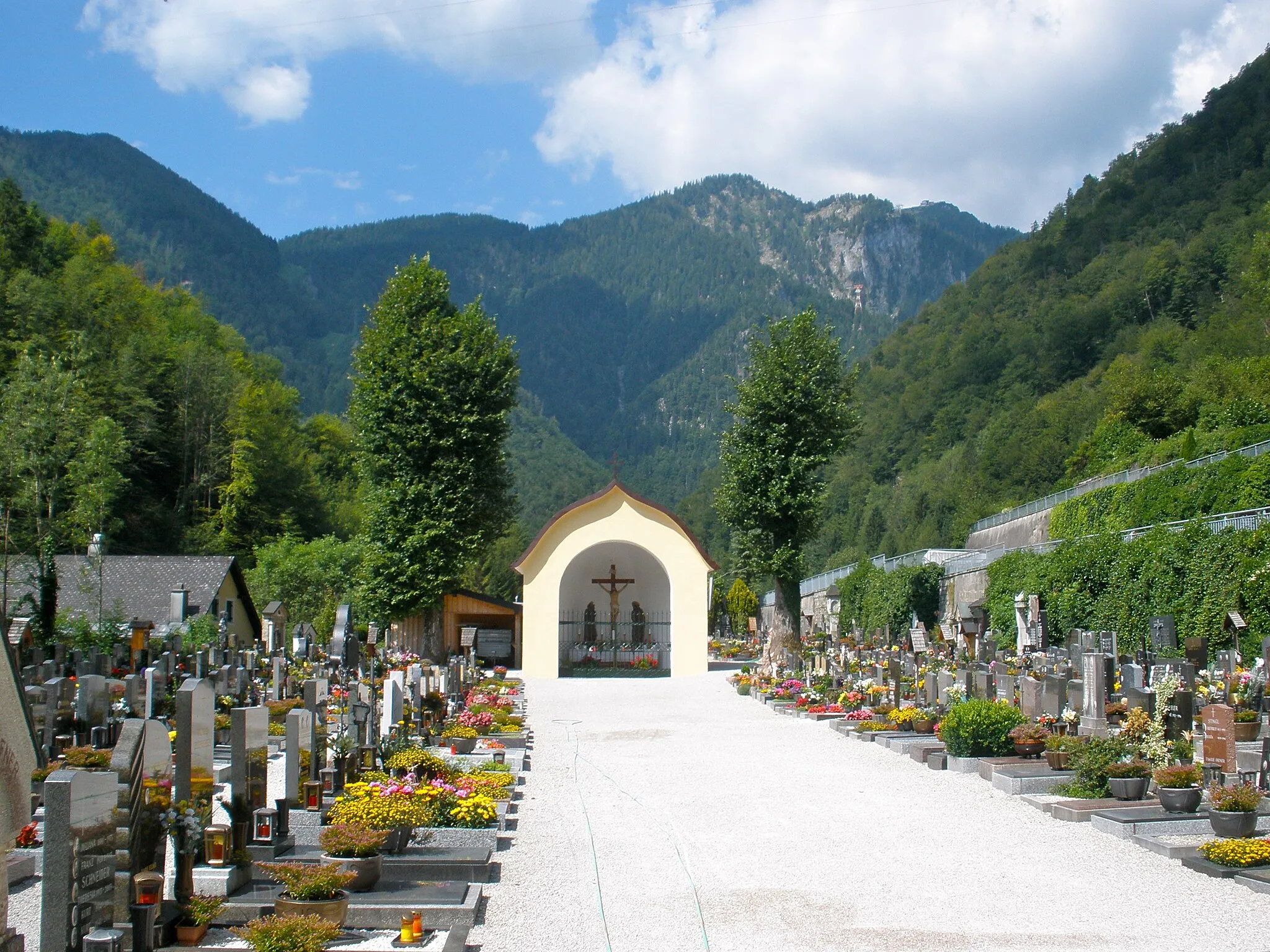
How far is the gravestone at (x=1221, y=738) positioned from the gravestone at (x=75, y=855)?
1000 centimetres

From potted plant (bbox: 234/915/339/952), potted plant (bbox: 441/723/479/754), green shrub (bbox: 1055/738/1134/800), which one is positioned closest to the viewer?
potted plant (bbox: 234/915/339/952)

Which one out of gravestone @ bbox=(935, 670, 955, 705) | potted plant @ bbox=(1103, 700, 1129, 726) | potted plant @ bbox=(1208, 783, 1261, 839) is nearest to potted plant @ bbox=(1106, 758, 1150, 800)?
potted plant @ bbox=(1208, 783, 1261, 839)

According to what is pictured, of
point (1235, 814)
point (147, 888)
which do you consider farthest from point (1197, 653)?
point (147, 888)

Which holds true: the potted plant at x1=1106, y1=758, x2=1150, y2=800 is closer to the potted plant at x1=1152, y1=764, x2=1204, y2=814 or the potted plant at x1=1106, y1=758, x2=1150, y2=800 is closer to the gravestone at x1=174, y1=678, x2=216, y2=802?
the potted plant at x1=1152, y1=764, x2=1204, y2=814

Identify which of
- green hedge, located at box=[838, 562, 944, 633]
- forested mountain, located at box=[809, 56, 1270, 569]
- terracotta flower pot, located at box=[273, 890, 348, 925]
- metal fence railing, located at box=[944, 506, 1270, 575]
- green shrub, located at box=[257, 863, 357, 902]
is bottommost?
terracotta flower pot, located at box=[273, 890, 348, 925]

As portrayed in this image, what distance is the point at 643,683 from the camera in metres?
→ 32.2

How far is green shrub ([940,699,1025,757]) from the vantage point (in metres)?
14.1

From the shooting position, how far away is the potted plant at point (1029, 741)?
13.9 m

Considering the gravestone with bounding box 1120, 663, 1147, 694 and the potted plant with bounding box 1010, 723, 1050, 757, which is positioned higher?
the gravestone with bounding box 1120, 663, 1147, 694

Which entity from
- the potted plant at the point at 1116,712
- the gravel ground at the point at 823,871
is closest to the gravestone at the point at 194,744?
the gravel ground at the point at 823,871

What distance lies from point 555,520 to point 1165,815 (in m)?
26.8

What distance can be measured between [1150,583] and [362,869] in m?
19.3

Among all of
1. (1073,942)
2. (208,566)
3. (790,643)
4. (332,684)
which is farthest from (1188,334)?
(1073,942)

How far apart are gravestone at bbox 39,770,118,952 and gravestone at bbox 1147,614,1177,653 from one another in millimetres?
19268
